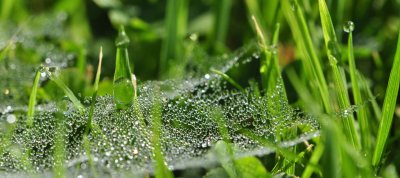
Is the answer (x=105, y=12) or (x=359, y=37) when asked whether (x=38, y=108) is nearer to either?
(x=105, y=12)

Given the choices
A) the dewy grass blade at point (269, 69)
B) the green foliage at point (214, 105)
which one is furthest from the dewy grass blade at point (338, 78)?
the dewy grass blade at point (269, 69)

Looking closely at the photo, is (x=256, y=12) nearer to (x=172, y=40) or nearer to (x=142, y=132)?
(x=172, y=40)

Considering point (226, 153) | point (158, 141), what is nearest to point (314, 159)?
point (226, 153)

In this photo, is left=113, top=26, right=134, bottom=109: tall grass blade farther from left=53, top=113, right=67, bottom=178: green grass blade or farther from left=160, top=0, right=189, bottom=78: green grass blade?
left=160, top=0, right=189, bottom=78: green grass blade

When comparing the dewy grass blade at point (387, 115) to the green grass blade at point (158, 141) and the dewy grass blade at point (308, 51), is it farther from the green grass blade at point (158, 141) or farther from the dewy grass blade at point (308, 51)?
the green grass blade at point (158, 141)

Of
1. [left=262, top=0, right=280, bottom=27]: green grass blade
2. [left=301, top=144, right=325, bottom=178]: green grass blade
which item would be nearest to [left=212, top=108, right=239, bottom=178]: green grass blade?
[left=301, top=144, right=325, bottom=178]: green grass blade

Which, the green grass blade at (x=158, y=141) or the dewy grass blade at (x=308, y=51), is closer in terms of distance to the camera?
the green grass blade at (x=158, y=141)
